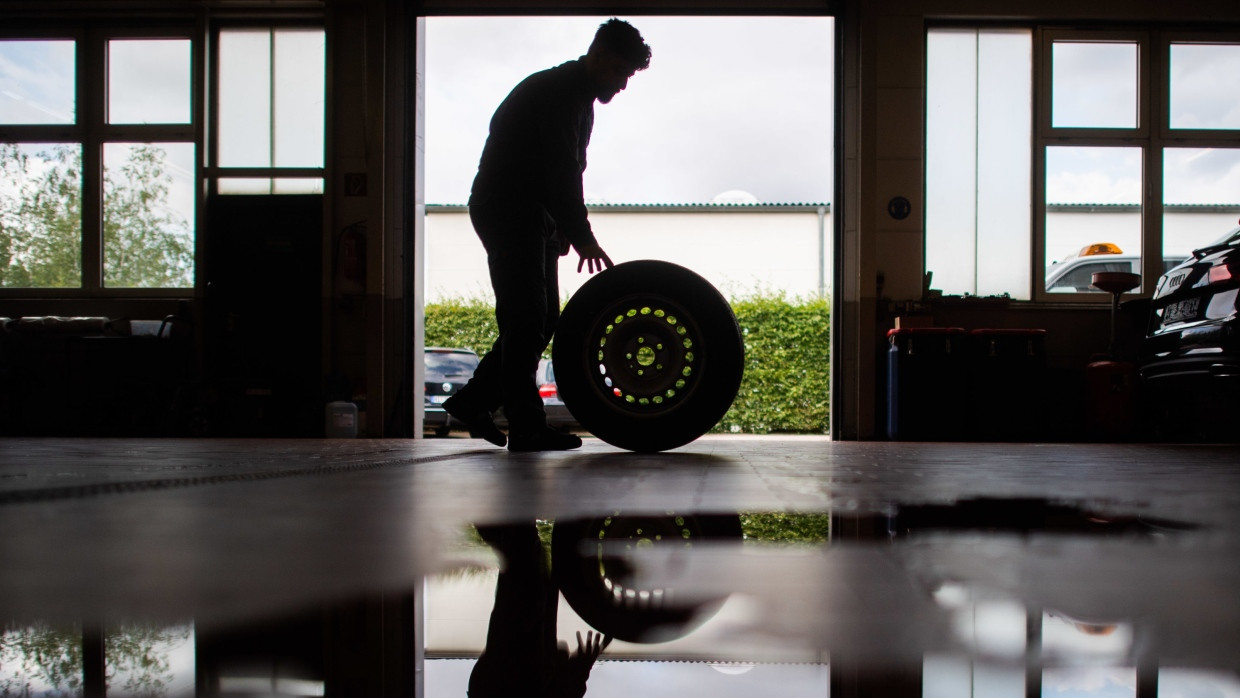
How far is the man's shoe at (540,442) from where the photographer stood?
8.21 ft

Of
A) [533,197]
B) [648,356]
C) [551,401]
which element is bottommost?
[551,401]

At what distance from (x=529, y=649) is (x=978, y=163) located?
6.59 metres

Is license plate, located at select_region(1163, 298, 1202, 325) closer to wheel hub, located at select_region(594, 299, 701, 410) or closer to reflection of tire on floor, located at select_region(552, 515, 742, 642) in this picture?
wheel hub, located at select_region(594, 299, 701, 410)

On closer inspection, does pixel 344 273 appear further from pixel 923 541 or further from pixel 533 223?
pixel 923 541

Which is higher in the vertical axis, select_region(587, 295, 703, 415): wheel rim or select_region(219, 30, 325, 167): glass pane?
select_region(219, 30, 325, 167): glass pane

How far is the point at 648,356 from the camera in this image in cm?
250

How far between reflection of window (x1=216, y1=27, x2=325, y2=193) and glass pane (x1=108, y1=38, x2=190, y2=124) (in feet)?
1.51

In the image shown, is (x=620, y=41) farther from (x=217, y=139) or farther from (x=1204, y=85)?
(x=1204, y=85)

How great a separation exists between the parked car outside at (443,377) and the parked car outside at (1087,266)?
5739 mm

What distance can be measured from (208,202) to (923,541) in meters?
6.80

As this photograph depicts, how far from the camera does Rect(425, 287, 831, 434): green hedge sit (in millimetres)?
10430

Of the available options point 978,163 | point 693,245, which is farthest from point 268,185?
point 693,245

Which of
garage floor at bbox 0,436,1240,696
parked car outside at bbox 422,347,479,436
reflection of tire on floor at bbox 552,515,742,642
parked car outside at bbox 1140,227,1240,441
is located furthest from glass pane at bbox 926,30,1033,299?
reflection of tire on floor at bbox 552,515,742,642

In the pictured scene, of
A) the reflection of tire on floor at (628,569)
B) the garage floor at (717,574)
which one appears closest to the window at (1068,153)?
the garage floor at (717,574)
